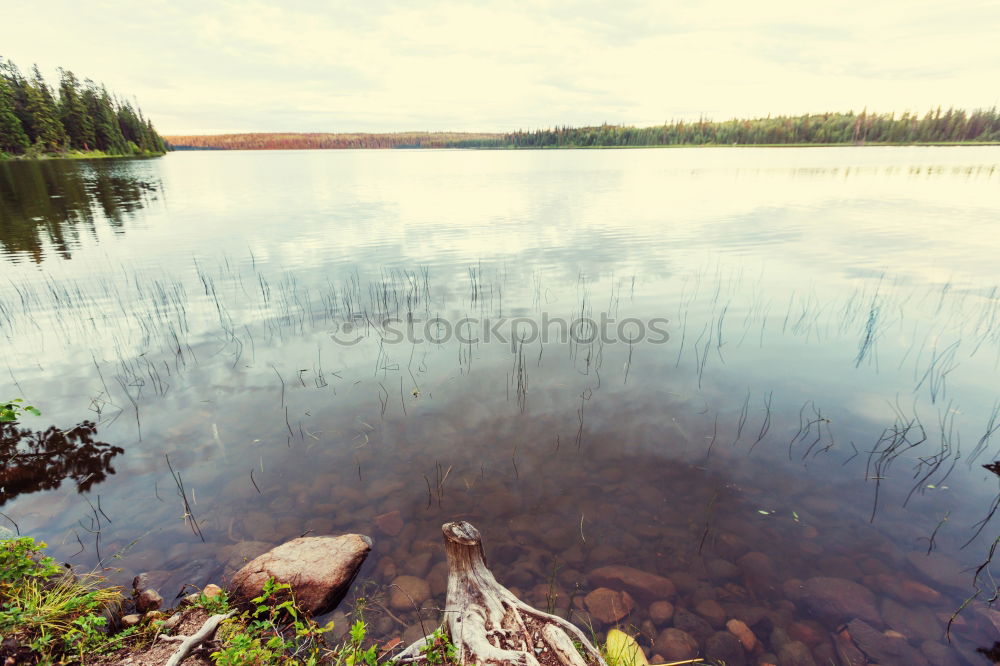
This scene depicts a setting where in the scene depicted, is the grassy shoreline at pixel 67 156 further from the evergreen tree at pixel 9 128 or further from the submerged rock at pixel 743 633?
the submerged rock at pixel 743 633

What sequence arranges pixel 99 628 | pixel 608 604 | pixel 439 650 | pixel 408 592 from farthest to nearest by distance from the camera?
pixel 408 592 < pixel 608 604 < pixel 99 628 < pixel 439 650

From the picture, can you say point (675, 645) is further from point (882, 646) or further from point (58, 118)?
point (58, 118)

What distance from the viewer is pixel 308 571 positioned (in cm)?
548

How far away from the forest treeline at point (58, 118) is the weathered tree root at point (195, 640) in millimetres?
157059

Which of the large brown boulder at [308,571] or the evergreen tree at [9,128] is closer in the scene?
the large brown boulder at [308,571]

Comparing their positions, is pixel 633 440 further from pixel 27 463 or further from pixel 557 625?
pixel 27 463

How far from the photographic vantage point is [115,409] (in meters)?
9.52

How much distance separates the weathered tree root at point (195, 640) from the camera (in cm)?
385

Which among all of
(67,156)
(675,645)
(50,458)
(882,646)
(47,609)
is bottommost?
(675,645)

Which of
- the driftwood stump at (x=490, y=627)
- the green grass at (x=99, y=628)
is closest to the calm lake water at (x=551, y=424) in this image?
the green grass at (x=99, y=628)

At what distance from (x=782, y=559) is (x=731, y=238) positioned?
2503cm

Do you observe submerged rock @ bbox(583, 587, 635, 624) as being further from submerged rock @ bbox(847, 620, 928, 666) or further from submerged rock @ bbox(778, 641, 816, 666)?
submerged rock @ bbox(847, 620, 928, 666)

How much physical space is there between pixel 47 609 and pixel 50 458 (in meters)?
5.30

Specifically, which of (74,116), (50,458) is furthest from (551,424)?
(74,116)
